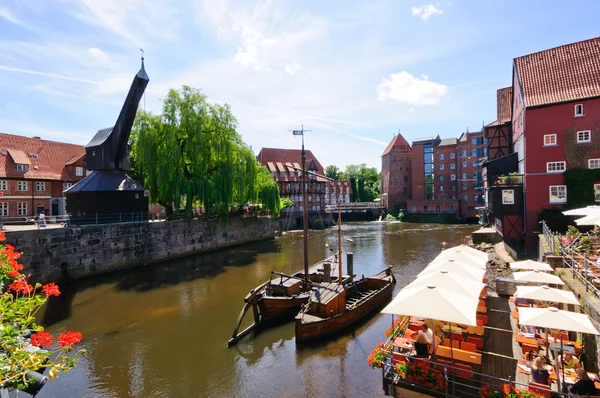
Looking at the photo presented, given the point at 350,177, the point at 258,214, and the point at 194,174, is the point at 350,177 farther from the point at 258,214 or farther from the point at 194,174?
the point at 194,174

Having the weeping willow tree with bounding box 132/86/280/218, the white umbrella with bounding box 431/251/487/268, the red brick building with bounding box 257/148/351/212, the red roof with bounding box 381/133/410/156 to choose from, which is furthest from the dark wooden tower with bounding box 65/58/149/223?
the red roof with bounding box 381/133/410/156

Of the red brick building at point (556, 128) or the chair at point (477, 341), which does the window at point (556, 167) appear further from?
the chair at point (477, 341)

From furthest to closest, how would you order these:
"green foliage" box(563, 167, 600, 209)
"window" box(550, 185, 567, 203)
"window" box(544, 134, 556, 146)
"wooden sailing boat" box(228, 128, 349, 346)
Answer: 1. "window" box(544, 134, 556, 146)
2. "window" box(550, 185, 567, 203)
3. "green foliage" box(563, 167, 600, 209)
4. "wooden sailing boat" box(228, 128, 349, 346)

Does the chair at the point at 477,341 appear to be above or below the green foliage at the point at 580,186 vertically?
below

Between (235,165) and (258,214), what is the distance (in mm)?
11483

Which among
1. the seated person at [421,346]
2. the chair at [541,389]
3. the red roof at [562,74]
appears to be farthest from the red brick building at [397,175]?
the chair at [541,389]

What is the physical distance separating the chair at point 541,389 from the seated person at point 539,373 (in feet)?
0.73

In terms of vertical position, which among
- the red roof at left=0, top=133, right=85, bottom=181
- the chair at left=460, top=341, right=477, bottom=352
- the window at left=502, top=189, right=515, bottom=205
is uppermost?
the red roof at left=0, top=133, right=85, bottom=181

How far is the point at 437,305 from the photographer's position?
668 cm

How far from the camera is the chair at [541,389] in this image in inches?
240

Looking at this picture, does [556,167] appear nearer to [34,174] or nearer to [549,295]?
[549,295]

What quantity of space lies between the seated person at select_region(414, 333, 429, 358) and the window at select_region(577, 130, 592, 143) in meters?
20.6

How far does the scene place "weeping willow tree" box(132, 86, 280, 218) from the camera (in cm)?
2566

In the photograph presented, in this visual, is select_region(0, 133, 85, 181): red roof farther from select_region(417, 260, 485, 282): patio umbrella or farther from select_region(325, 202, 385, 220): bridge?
select_region(325, 202, 385, 220): bridge
